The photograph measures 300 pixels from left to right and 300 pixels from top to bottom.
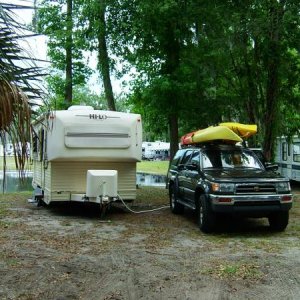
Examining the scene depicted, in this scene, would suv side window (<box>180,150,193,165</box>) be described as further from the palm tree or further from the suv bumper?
the palm tree

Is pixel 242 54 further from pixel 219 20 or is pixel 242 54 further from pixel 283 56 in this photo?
pixel 219 20

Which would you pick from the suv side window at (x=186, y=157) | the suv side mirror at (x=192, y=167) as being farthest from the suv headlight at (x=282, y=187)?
the suv side window at (x=186, y=157)

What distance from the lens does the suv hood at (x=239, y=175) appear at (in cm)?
1005

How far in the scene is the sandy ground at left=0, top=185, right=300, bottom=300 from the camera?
603 centimetres

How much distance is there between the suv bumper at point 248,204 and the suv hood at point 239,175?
0.37 metres

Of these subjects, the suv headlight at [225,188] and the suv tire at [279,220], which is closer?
the suv headlight at [225,188]

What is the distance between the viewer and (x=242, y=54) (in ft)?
59.9

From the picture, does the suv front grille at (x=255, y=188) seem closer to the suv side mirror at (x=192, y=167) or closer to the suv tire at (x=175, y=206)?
the suv side mirror at (x=192, y=167)

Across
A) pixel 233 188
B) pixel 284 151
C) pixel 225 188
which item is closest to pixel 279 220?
pixel 233 188

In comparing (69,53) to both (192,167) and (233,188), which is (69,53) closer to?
(192,167)

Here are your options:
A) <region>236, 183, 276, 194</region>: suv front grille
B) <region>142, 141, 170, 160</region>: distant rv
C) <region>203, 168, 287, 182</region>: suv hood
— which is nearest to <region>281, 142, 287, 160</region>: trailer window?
<region>203, 168, 287, 182</region>: suv hood

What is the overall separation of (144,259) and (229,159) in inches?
176

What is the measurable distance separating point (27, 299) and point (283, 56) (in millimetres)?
14104

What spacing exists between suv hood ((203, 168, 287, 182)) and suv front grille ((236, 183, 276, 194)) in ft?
0.47
